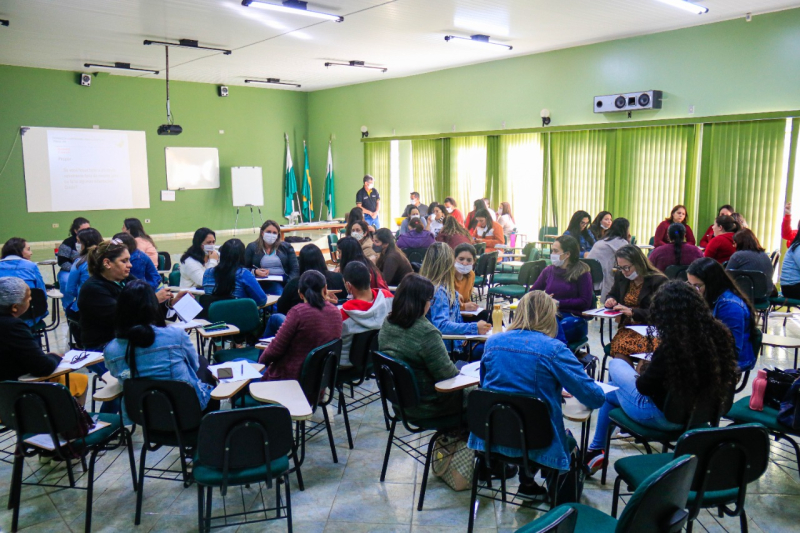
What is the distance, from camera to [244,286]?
17.3 ft

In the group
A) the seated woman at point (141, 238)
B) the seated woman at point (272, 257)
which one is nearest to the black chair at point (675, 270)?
the seated woman at point (272, 257)

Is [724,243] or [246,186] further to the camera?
[246,186]

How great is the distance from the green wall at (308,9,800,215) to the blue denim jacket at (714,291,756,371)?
18.5 feet

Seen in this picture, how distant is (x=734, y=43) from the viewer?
27.6ft

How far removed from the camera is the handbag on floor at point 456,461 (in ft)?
11.5

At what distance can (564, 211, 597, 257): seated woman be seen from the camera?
8.17 m

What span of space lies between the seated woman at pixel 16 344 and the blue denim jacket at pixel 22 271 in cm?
268

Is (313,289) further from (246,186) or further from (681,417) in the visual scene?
(246,186)

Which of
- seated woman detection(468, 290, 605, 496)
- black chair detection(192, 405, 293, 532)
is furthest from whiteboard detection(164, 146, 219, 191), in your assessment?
seated woman detection(468, 290, 605, 496)

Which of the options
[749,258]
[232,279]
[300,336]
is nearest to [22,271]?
[232,279]

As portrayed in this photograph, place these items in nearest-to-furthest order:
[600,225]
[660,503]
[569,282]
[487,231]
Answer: [660,503] → [569,282] → [600,225] → [487,231]

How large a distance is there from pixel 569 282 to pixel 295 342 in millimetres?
2394

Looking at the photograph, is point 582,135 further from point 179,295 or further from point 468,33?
point 179,295

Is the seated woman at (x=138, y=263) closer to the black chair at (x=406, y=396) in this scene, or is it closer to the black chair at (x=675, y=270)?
the black chair at (x=406, y=396)
